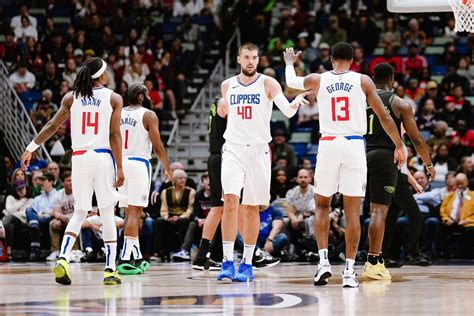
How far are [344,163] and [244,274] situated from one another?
172 centimetres

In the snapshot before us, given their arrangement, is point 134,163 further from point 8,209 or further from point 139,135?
point 8,209

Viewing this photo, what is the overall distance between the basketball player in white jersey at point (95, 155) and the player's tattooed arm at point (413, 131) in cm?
316

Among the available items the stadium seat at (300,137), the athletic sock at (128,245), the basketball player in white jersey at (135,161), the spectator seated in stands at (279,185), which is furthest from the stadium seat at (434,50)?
the athletic sock at (128,245)

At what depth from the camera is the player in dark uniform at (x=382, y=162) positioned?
37.8 feet

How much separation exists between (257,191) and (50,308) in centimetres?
322

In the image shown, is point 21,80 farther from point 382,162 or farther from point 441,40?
point 382,162

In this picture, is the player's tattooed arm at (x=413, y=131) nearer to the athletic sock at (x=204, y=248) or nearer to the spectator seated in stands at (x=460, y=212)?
the athletic sock at (x=204, y=248)

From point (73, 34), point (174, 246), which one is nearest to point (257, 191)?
point (174, 246)

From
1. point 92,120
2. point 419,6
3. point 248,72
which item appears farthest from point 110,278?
point 419,6

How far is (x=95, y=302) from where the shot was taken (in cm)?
897

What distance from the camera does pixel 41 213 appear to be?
17.4 m

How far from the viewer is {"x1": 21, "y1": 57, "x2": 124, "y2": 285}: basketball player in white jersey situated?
10.8m

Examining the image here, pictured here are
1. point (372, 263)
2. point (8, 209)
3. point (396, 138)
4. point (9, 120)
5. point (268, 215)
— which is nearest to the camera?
point (396, 138)

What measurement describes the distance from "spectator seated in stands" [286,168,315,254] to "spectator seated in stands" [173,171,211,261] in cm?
132
